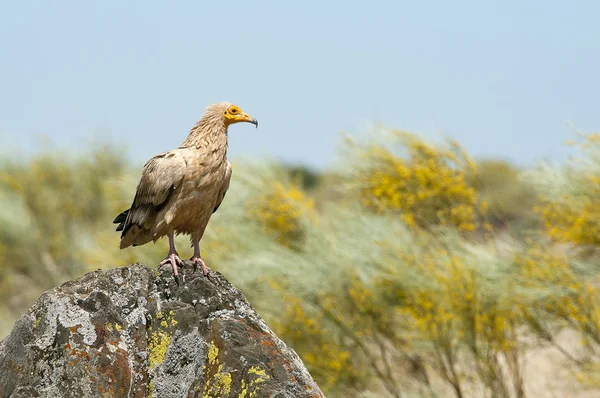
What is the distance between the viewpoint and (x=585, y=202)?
11.9 metres

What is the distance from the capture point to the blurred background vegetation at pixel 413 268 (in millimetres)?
12242

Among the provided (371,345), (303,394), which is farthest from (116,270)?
(371,345)

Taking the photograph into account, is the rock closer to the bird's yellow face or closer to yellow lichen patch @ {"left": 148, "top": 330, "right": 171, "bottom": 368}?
yellow lichen patch @ {"left": 148, "top": 330, "right": 171, "bottom": 368}

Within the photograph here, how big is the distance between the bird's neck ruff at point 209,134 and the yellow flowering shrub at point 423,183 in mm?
7431

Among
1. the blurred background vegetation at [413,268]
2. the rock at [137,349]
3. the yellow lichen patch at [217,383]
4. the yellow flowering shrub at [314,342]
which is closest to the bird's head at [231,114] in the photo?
the rock at [137,349]

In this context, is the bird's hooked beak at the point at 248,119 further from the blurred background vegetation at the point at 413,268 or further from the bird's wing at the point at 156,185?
the blurred background vegetation at the point at 413,268

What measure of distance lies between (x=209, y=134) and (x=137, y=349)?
2.11 m

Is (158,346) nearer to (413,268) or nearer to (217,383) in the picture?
(217,383)

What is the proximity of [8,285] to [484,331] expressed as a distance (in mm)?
14776

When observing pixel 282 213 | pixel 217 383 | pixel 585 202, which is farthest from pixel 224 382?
pixel 282 213

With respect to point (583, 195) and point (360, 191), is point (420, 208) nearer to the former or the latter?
point (360, 191)

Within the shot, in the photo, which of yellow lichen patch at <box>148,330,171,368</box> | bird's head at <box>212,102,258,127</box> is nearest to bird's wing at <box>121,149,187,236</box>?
bird's head at <box>212,102,258,127</box>

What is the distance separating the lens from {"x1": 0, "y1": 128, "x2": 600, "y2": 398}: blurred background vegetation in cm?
1224

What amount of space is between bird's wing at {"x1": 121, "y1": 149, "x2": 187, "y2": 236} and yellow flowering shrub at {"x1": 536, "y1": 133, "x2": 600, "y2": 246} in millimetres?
7115
